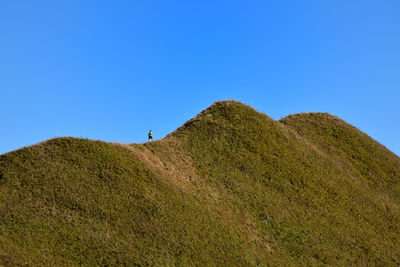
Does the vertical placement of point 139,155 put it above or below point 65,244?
above

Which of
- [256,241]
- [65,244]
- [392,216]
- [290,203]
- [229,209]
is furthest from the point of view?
[392,216]

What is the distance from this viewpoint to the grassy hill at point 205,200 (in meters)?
31.9

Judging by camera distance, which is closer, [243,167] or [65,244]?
[65,244]

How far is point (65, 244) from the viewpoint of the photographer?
3066cm

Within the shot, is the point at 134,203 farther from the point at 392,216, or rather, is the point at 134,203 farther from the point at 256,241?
the point at 392,216

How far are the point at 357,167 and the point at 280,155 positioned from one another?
11.9 metres

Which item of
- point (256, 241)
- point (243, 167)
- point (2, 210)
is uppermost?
point (243, 167)

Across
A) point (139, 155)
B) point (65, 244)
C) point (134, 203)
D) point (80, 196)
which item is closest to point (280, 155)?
point (139, 155)

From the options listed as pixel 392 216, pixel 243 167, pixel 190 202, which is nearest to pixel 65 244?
pixel 190 202

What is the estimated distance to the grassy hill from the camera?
105 ft

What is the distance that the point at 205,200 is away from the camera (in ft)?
131

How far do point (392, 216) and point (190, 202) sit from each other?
79.2ft

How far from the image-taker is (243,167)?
45.9 meters

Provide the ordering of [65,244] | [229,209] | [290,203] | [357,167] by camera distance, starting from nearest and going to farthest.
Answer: [65,244] < [229,209] < [290,203] < [357,167]
